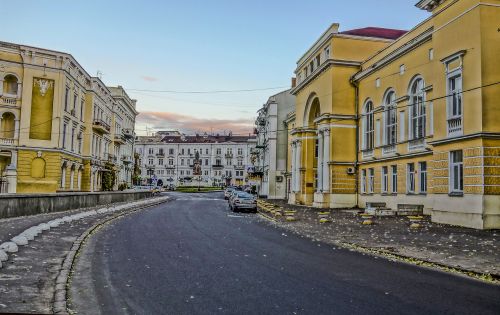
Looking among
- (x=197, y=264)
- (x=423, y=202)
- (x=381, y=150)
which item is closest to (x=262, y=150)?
(x=381, y=150)

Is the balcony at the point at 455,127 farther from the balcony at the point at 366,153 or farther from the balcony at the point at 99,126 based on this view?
the balcony at the point at 99,126

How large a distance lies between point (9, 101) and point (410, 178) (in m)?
33.8

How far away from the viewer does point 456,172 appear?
2044cm

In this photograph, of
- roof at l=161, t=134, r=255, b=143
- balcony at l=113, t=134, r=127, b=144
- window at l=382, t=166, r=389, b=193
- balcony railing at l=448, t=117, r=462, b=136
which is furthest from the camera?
roof at l=161, t=134, r=255, b=143

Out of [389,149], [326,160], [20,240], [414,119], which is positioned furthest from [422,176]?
[20,240]

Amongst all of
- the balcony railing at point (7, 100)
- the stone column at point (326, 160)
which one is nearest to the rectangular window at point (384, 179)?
the stone column at point (326, 160)

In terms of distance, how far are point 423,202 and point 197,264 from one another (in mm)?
19825

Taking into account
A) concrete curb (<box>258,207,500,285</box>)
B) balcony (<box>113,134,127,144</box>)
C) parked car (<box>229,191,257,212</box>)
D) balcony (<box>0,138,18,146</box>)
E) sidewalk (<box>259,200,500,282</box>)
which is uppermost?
balcony (<box>113,134,127,144</box>)

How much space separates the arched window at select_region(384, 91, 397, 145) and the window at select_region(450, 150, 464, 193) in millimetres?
9946

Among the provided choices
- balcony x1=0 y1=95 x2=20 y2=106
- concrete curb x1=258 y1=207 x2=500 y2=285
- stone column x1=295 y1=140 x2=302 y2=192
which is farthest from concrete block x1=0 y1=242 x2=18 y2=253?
stone column x1=295 y1=140 x2=302 y2=192

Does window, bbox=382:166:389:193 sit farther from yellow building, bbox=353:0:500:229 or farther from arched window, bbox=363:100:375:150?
arched window, bbox=363:100:375:150

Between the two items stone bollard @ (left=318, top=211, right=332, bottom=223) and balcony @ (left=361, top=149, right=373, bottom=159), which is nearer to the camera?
stone bollard @ (left=318, top=211, right=332, bottom=223)

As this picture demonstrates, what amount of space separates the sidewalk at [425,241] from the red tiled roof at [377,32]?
69.7 feet

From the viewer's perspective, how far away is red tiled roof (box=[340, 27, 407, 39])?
38.8 metres
